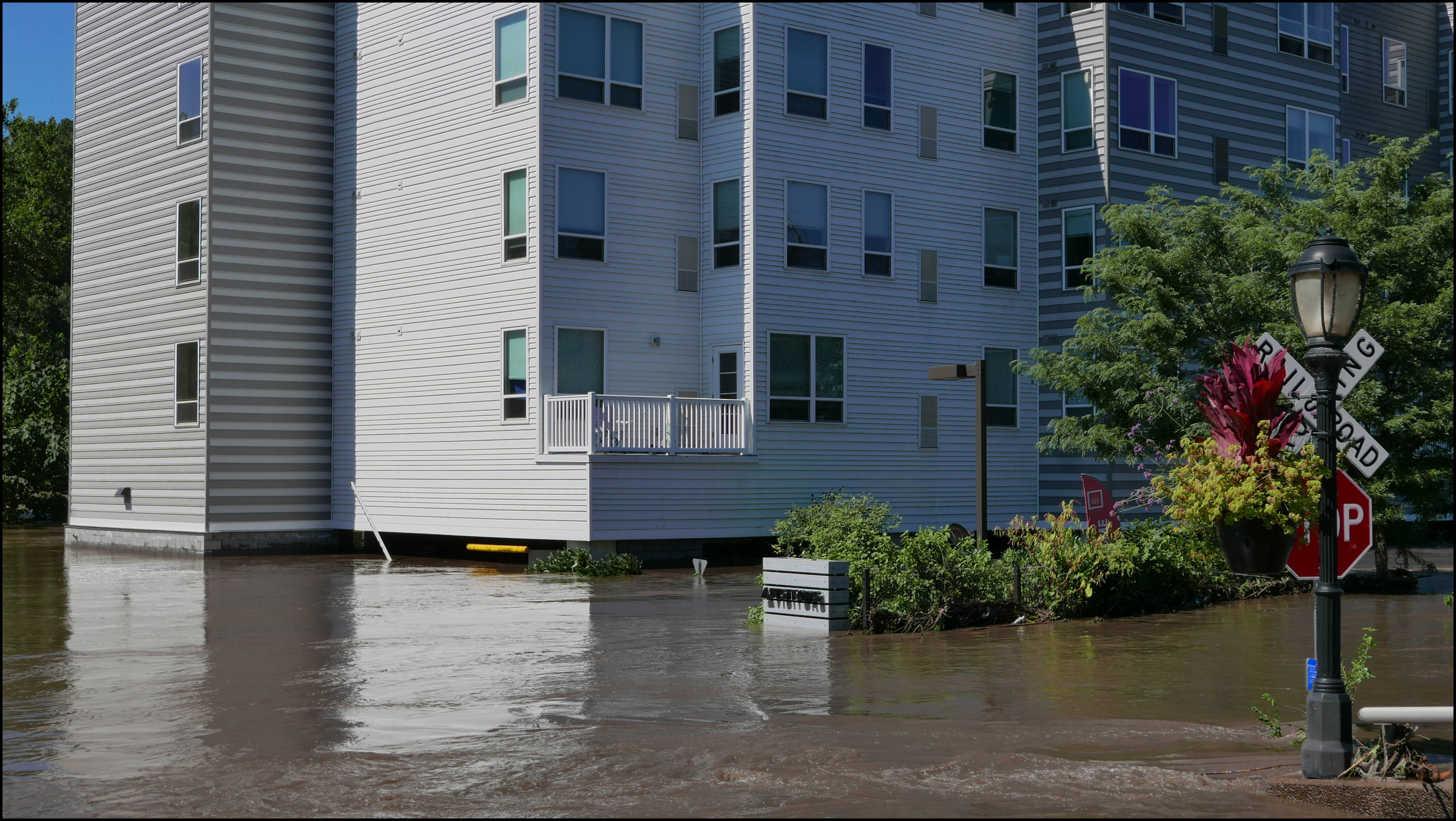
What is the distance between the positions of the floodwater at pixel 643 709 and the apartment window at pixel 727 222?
1156 cm

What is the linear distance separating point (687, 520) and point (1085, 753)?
1910 centimetres

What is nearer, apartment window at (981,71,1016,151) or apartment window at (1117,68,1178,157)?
apartment window at (1117,68,1178,157)

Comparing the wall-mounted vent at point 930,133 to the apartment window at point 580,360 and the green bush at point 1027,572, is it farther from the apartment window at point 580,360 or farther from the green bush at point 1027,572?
the green bush at point 1027,572

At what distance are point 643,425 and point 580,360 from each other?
7.26ft

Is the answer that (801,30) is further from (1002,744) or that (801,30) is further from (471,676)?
(1002,744)

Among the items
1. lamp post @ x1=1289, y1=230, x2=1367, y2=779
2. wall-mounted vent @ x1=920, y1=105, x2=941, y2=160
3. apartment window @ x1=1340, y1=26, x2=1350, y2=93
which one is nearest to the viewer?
lamp post @ x1=1289, y1=230, x2=1367, y2=779

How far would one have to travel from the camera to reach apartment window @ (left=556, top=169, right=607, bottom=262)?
28.7 m

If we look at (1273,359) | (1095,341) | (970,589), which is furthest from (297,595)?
A: (1273,359)

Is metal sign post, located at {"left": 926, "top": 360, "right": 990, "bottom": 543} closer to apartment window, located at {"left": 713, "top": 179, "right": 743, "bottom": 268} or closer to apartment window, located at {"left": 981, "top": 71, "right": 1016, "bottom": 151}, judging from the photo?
apartment window, located at {"left": 713, "top": 179, "right": 743, "bottom": 268}

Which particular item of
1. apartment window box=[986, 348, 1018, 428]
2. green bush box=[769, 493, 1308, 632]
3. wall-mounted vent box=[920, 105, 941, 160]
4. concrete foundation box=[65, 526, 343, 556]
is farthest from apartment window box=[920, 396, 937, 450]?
concrete foundation box=[65, 526, 343, 556]

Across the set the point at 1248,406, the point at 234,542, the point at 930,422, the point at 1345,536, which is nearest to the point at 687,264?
the point at 930,422

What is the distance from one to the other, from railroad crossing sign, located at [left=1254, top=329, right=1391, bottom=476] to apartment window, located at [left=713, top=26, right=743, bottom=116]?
1869 centimetres

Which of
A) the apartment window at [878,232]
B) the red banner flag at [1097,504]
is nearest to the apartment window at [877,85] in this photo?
the apartment window at [878,232]

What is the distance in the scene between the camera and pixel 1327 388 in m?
9.51
